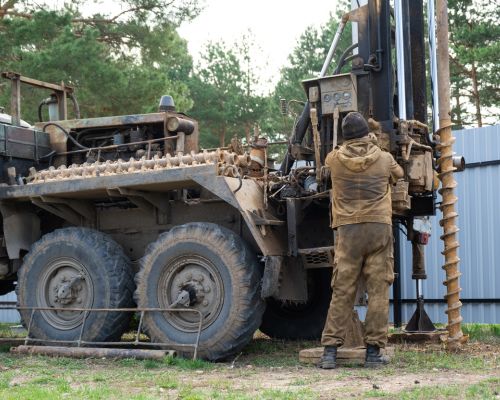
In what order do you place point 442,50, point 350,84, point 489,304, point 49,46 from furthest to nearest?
point 49,46 < point 489,304 < point 442,50 < point 350,84

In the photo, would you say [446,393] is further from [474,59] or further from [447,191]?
[474,59]

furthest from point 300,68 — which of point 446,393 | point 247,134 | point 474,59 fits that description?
point 446,393

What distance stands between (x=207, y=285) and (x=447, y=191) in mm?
2729

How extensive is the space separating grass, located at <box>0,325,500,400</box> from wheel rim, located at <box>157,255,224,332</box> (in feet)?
1.66

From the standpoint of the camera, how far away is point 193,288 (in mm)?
8578

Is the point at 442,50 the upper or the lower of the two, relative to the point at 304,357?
upper

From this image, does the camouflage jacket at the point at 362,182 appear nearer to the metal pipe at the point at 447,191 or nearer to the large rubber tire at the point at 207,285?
the large rubber tire at the point at 207,285

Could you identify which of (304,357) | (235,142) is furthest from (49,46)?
(304,357)

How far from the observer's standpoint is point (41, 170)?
10156mm

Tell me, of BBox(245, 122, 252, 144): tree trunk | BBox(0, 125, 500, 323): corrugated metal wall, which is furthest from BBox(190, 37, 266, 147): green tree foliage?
BBox(0, 125, 500, 323): corrugated metal wall

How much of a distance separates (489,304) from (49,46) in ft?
42.5

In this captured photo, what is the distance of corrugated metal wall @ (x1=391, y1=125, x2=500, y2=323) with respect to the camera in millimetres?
13047

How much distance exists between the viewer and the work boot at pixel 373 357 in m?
7.53

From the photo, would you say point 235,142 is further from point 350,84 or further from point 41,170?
point 41,170
